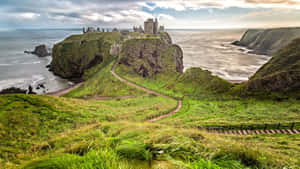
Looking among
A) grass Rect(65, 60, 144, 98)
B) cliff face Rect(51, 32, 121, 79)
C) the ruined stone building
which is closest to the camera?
grass Rect(65, 60, 144, 98)

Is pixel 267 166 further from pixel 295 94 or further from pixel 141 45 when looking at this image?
pixel 141 45

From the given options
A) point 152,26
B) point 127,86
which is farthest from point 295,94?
point 152,26

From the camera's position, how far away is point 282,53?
26.3m

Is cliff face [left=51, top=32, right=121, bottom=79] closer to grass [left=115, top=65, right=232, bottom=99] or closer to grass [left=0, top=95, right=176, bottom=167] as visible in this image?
grass [left=115, top=65, right=232, bottom=99]

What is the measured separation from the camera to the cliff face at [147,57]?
54.9m

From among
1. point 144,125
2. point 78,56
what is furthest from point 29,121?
point 78,56

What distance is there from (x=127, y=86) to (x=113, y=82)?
240 inches

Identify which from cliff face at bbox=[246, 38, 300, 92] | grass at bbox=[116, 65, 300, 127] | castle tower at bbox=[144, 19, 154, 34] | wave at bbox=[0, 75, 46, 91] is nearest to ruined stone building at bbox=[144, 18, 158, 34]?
castle tower at bbox=[144, 19, 154, 34]

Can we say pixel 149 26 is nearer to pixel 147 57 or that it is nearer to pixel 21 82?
pixel 147 57

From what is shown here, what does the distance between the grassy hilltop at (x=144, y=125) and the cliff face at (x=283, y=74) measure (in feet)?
6.75

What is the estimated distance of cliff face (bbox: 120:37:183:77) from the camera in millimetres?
54872

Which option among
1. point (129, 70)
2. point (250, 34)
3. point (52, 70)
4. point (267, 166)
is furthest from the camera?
point (250, 34)

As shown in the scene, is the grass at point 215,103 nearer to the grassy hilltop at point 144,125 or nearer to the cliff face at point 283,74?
the grassy hilltop at point 144,125

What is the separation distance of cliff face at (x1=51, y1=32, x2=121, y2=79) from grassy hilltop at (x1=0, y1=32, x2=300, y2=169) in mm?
8023
